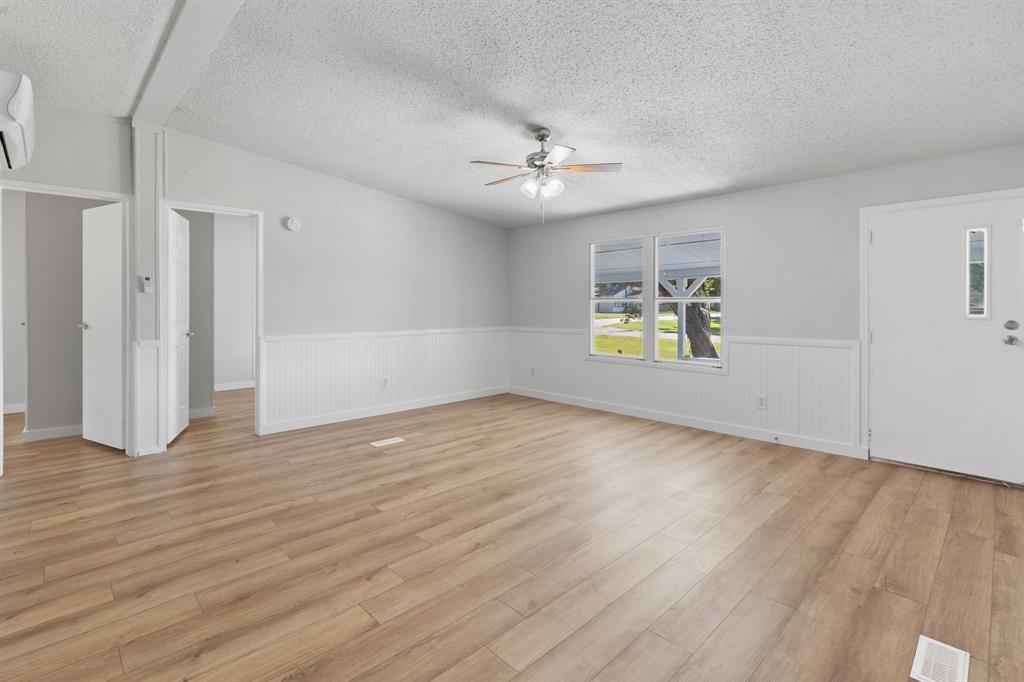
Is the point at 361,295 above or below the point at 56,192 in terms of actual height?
below

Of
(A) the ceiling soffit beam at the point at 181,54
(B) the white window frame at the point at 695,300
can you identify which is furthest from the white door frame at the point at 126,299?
(B) the white window frame at the point at 695,300

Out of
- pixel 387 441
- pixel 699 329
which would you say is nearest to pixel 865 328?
pixel 699 329

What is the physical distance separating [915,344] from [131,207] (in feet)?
21.6

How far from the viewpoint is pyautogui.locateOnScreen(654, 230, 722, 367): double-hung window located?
5.11 m

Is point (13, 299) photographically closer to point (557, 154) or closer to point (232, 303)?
point (232, 303)

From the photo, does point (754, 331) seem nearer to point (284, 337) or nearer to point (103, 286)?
point (284, 337)

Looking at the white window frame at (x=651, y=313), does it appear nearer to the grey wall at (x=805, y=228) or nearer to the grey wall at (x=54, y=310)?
the grey wall at (x=805, y=228)

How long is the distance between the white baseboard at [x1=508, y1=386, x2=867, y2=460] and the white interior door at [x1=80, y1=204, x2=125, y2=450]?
4.74m

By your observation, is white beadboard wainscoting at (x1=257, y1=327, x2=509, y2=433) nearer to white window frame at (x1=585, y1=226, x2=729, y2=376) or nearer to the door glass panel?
white window frame at (x1=585, y1=226, x2=729, y2=376)

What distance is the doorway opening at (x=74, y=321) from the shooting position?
4094 mm

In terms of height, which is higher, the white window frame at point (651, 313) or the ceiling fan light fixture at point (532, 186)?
the ceiling fan light fixture at point (532, 186)

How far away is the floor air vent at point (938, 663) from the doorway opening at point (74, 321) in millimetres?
5347

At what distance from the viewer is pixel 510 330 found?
727 centimetres

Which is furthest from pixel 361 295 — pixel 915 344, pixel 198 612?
pixel 915 344
